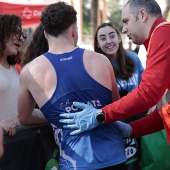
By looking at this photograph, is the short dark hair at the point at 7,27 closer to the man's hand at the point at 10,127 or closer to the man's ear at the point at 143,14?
the man's hand at the point at 10,127

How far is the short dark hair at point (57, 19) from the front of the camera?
2.42m

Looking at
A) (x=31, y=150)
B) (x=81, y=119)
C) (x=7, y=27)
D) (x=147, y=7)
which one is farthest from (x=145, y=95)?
(x=7, y=27)

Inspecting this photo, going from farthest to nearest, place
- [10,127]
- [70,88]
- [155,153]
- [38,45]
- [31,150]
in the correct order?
[155,153]
[38,45]
[31,150]
[10,127]
[70,88]

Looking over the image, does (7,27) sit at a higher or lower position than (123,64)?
higher

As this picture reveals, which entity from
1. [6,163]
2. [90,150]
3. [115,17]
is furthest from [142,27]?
[115,17]

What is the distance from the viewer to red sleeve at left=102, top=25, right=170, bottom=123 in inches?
93.6

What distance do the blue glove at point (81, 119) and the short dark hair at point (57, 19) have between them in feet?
1.59

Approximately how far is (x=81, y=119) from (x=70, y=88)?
203 mm

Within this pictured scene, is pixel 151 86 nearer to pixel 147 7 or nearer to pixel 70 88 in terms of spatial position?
pixel 70 88

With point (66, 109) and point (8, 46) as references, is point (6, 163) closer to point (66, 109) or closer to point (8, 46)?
point (66, 109)

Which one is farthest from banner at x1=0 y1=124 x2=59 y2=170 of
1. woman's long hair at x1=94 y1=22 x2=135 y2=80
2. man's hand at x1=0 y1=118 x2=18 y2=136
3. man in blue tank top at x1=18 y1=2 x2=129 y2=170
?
woman's long hair at x1=94 y1=22 x2=135 y2=80

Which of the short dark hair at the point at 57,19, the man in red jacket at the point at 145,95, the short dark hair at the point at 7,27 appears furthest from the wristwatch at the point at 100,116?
the short dark hair at the point at 7,27

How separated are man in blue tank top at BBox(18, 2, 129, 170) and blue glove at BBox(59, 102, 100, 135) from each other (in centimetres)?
4

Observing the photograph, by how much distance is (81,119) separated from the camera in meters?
2.38
